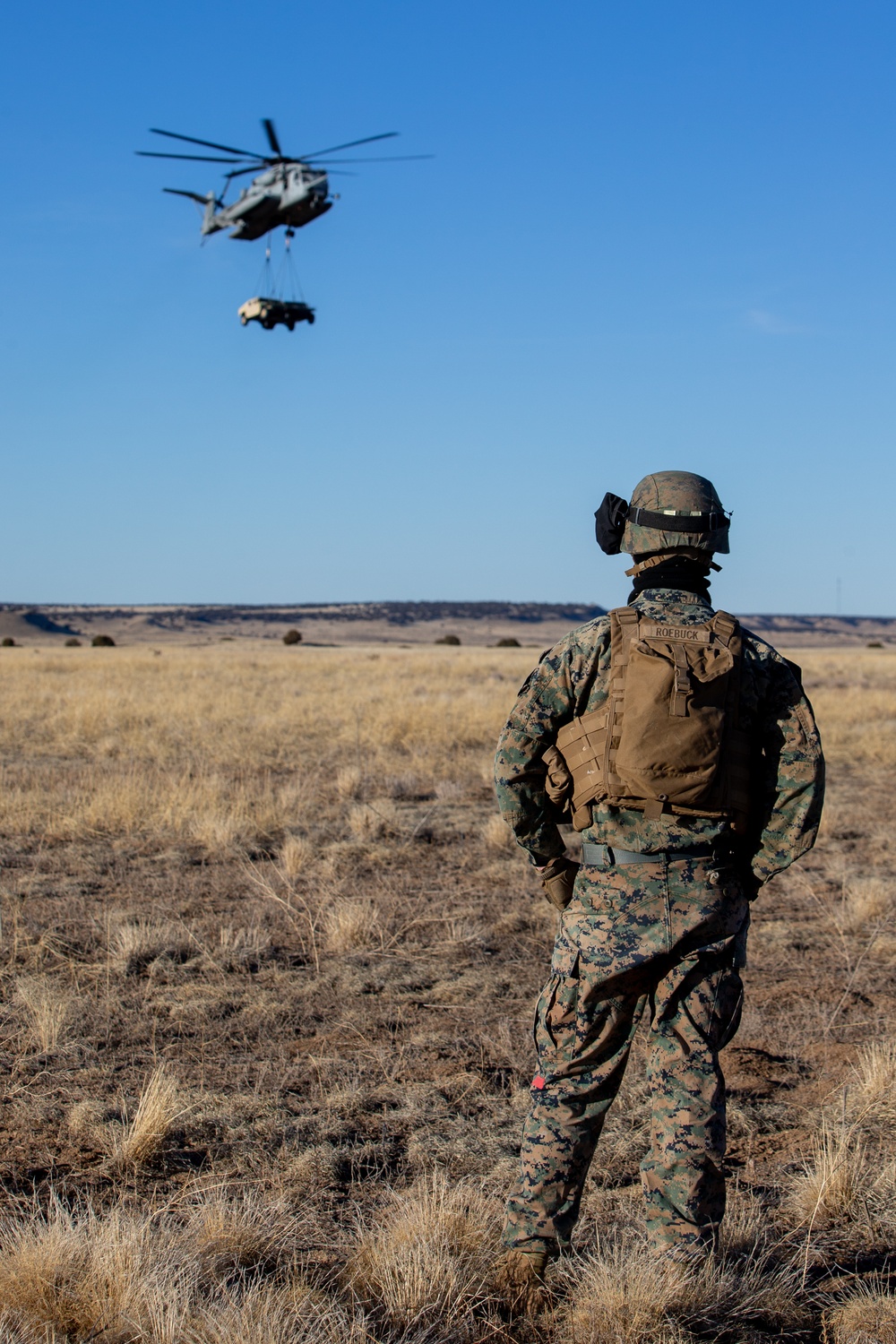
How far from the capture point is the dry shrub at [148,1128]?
12.1 feet

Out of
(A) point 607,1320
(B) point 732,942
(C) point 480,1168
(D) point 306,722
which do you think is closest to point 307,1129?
Result: (C) point 480,1168

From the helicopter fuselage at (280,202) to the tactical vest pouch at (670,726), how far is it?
24.2m

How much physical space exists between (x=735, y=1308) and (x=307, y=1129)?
69.5 inches

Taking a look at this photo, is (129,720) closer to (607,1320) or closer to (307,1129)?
(307,1129)

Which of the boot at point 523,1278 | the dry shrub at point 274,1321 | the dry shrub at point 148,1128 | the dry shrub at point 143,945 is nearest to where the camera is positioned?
the dry shrub at point 274,1321

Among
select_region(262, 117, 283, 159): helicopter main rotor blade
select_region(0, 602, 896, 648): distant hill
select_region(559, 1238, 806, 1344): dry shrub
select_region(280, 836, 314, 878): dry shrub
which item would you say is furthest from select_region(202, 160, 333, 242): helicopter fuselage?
select_region(0, 602, 896, 648): distant hill

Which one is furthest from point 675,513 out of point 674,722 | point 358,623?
point 358,623

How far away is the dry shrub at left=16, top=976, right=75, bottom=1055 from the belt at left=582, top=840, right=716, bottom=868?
2.80m

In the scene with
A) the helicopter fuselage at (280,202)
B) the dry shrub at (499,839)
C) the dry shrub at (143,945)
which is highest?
the helicopter fuselage at (280,202)

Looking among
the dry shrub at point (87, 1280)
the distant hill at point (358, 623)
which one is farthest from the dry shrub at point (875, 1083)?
the distant hill at point (358, 623)

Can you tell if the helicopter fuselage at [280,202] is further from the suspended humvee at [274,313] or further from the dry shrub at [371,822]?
the dry shrub at [371,822]

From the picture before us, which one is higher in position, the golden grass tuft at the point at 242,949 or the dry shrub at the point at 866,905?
the dry shrub at the point at 866,905

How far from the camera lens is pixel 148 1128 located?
372cm

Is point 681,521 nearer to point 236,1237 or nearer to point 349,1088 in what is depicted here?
point 236,1237
